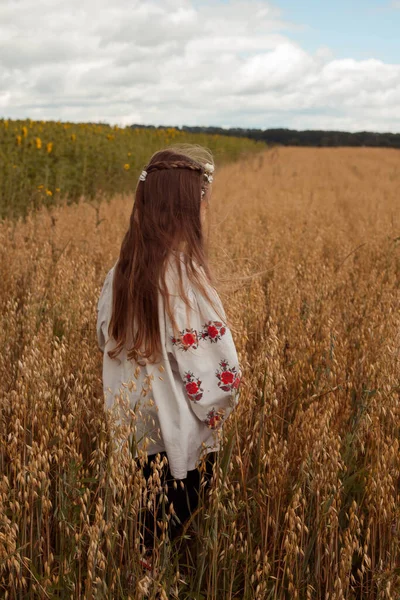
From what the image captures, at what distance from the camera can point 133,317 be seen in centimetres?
198

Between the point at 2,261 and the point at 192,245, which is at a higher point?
the point at 192,245

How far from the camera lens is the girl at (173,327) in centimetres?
191

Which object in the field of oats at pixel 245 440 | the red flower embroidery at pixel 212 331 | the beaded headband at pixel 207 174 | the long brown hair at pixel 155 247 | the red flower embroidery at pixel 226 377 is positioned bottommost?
the field of oats at pixel 245 440

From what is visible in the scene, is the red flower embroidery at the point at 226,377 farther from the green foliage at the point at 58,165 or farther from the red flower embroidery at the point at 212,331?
the green foliage at the point at 58,165

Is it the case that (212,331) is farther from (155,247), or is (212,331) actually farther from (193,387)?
(155,247)

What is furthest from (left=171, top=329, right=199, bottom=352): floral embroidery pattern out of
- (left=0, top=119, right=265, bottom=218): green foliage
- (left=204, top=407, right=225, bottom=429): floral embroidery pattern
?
(left=0, top=119, right=265, bottom=218): green foliage

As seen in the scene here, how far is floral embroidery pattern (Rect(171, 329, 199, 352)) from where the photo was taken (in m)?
1.90

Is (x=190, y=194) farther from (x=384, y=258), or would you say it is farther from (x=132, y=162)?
(x=132, y=162)

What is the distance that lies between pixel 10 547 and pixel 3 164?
A: 7.14 meters

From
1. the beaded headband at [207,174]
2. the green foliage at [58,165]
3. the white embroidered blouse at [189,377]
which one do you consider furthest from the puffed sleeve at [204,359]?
the green foliage at [58,165]

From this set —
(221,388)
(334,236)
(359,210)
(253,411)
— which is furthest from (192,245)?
(359,210)

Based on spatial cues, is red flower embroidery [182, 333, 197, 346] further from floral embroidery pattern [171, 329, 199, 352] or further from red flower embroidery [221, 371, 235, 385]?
red flower embroidery [221, 371, 235, 385]

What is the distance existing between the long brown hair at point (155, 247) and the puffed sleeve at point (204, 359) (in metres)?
0.06

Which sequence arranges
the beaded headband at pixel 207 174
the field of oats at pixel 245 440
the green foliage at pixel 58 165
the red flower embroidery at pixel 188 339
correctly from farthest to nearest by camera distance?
the green foliage at pixel 58 165 < the beaded headband at pixel 207 174 < the red flower embroidery at pixel 188 339 < the field of oats at pixel 245 440
